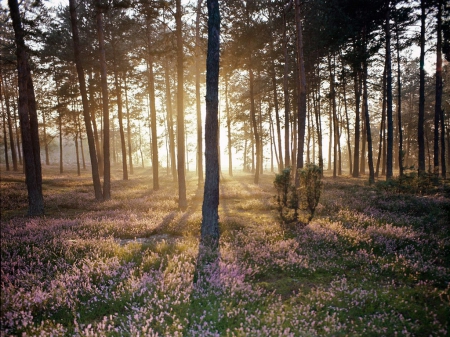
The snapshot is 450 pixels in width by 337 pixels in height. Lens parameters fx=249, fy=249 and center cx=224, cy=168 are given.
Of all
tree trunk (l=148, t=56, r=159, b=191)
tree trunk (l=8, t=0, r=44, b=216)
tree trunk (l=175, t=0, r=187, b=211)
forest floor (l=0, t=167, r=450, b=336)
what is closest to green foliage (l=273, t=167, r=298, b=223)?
forest floor (l=0, t=167, r=450, b=336)

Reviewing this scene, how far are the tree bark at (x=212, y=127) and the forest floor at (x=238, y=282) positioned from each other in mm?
659

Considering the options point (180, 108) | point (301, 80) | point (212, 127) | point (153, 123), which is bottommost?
point (212, 127)

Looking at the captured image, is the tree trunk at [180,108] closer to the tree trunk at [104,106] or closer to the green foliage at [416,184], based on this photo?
the tree trunk at [104,106]

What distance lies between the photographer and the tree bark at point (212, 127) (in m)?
7.87

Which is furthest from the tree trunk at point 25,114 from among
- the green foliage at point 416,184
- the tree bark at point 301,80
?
the green foliage at point 416,184

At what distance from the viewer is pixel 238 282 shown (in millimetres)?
4816

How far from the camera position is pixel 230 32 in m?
21.0

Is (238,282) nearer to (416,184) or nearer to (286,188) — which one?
(286,188)

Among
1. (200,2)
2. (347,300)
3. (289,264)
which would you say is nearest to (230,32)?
(200,2)

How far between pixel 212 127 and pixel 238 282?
189 inches

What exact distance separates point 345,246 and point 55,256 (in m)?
7.74

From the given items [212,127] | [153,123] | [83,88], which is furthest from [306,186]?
[153,123]

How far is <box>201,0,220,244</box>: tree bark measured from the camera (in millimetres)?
7867

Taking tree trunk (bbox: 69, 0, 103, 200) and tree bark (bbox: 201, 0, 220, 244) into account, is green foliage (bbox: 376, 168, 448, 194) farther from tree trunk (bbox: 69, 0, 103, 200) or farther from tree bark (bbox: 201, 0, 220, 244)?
tree trunk (bbox: 69, 0, 103, 200)
